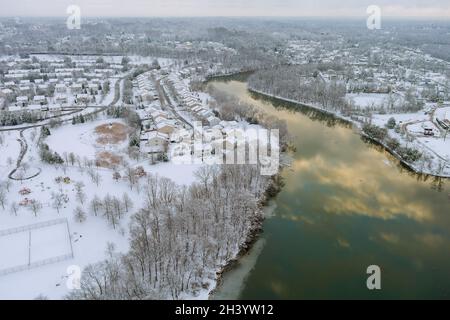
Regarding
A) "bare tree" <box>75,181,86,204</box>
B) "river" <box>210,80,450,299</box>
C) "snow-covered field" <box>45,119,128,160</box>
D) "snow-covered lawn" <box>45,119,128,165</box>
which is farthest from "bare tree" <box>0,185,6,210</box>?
"river" <box>210,80,450,299</box>

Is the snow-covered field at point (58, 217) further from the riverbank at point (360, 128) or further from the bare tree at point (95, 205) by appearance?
the riverbank at point (360, 128)

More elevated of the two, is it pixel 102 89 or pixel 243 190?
pixel 102 89

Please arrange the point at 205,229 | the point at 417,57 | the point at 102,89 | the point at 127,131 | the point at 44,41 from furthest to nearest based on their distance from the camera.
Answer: the point at 44,41 < the point at 417,57 < the point at 102,89 < the point at 127,131 < the point at 205,229

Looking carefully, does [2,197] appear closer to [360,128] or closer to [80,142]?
[80,142]
